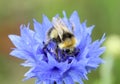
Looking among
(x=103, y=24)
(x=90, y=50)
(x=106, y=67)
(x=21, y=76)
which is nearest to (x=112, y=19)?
(x=103, y=24)

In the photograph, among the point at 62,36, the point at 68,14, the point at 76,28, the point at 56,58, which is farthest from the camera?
the point at 68,14

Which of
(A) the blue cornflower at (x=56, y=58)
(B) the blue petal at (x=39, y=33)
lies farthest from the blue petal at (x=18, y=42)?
(B) the blue petal at (x=39, y=33)

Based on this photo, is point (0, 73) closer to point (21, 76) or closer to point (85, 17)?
point (21, 76)

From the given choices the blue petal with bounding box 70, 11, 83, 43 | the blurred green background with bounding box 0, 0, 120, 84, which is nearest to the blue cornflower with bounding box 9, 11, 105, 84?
the blue petal with bounding box 70, 11, 83, 43

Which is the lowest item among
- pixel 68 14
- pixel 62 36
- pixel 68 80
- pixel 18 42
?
pixel 68 80

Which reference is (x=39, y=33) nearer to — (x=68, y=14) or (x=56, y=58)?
(x=56, y=58)

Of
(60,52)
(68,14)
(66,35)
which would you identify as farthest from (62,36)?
(68,14)

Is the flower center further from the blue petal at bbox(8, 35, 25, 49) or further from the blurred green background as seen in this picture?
the blurred green background
